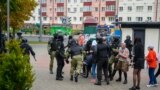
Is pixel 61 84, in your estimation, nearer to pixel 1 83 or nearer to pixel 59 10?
pixel 1 83

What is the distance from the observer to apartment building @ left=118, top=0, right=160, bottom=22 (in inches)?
3056

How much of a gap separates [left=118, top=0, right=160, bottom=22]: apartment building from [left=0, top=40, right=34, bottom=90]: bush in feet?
227

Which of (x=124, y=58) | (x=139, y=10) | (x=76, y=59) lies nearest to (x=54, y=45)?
(x=76, y=59)

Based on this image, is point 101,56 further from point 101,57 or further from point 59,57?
point 59,57

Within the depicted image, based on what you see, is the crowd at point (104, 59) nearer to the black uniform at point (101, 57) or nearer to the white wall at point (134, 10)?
the black uniform at point (101, 57)

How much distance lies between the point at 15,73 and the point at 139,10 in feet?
242

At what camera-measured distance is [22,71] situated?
28.6 ft

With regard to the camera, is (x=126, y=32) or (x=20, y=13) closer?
(x=126, y=32)

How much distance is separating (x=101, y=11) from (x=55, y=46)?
73946 mm

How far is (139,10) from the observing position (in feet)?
266

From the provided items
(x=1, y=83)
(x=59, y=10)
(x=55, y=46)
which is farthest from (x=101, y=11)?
(x=1, y=83)

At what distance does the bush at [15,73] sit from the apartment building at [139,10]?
6910 centimetres

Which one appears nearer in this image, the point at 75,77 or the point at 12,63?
the point at 12,63

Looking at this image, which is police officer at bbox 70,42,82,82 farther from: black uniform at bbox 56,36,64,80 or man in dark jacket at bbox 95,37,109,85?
man in dark jacket at bbox 95,37,109,85
